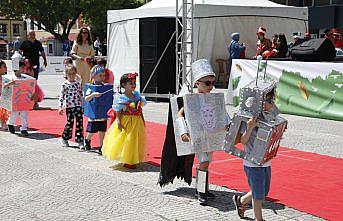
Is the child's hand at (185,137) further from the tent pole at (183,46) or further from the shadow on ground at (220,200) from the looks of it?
the tent pole at (183,46)

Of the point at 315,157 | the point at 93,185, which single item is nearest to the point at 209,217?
the point at 93,185

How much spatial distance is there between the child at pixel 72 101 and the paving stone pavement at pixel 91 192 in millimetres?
Result: 291

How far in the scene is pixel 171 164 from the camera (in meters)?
6.11

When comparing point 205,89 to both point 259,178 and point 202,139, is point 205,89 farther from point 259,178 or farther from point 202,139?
point 259,178

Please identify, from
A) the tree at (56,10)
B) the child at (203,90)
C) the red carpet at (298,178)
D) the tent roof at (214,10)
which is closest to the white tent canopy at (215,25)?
the tent roof at (214,10)

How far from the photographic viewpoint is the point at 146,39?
15758 mm

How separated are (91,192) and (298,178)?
8.38 feet

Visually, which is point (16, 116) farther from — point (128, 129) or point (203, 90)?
point (203, 90)

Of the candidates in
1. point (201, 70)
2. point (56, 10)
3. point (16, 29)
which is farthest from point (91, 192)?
point (16, 29)

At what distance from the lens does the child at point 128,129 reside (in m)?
7.06

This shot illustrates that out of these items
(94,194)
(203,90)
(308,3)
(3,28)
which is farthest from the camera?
(3,28)

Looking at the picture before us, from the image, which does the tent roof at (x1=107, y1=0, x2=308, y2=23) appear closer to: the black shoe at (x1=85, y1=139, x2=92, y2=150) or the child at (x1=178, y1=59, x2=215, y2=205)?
the black shoe at (x1=85, y1=139, x2=92, y2=150)

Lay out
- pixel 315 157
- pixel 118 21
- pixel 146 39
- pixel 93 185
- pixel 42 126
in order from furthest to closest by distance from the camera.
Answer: pixel 118 21 < pixel 146 39 < pixel 42 126 < pixel 315 157 < pixel 93 185

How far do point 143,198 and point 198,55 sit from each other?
12773 mm
